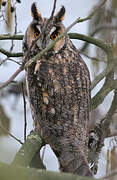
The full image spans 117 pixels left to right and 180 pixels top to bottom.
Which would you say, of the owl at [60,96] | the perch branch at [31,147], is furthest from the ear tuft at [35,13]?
the perch branch at [31,147]

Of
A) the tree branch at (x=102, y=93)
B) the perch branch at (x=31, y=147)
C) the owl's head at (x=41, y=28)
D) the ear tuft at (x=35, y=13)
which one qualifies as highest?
the ear tuft at (x=35, y=13)

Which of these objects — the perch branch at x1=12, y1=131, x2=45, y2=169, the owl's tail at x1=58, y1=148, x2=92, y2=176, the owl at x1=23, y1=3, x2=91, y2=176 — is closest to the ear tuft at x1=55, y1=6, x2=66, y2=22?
the owl at x1=23, y1=3, x2=91, y2=176

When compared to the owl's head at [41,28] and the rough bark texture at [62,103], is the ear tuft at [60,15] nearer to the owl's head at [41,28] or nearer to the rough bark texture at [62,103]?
the owl's head at [41,28]

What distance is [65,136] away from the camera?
8.79ft

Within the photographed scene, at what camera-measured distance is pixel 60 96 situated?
108 inches

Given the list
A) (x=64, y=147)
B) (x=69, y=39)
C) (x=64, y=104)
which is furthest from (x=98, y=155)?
(x=69, y=39)

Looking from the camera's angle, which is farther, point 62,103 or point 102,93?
point 102,93

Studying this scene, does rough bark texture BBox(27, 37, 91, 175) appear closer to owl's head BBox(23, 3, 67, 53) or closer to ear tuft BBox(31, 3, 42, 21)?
owl's head BBox(23, 3, 67, 53)

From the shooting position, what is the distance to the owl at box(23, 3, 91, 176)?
2648 millimetres

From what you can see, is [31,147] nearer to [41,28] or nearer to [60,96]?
[60,96]

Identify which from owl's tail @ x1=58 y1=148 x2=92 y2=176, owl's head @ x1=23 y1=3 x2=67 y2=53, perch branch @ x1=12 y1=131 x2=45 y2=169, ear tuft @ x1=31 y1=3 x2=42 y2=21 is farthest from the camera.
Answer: ear tuft @ x1=31 y1=3 x2=42 y2=21

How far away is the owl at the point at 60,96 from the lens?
8.69ft


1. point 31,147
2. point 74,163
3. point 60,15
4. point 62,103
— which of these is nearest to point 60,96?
point 62,103

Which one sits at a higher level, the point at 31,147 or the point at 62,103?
the point at 62,103
